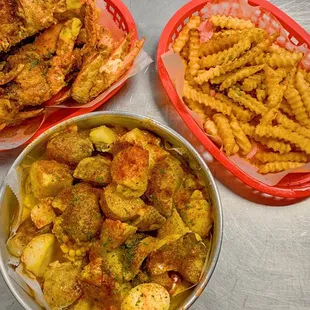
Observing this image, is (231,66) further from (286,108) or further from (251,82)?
(286,108)

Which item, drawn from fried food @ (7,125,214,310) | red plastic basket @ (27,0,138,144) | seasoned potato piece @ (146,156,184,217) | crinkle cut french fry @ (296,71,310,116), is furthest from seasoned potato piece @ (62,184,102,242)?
crinkle cut french fry @ (296,71,310,116)

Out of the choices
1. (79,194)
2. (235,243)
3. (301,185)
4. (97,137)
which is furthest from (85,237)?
(301,185)

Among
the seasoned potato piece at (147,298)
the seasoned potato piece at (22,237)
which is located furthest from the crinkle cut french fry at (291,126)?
the seasoned potato piece at (22,237)

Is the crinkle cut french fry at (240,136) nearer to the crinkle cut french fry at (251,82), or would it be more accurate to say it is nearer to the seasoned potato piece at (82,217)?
the crinkle cut french fry at (251,82)

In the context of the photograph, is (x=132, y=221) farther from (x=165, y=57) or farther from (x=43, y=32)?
(x=43, y=32)

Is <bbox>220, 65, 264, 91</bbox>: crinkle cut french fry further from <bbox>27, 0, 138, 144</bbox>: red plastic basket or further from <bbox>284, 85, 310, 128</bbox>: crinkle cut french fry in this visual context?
<bbox>27, 0, 138, 144</bbox>: red plastic basket
